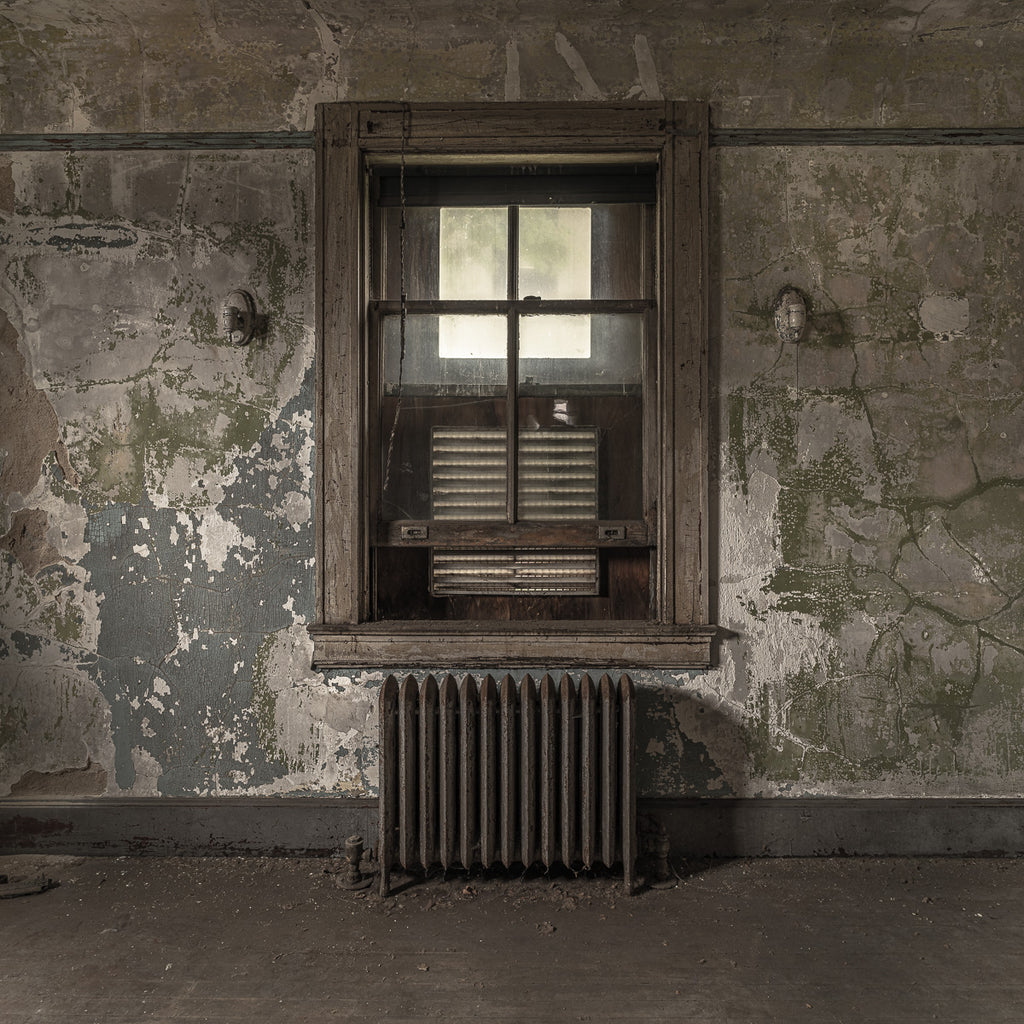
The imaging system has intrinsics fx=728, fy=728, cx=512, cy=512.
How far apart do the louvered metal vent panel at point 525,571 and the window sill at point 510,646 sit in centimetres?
16

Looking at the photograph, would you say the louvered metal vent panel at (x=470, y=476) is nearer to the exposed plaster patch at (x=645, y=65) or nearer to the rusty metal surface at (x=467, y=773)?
the rusty metal surface at (x=467, y=773)

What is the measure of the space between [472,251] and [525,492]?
92 centimetres

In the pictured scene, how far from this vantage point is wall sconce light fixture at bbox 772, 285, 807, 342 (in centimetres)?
248

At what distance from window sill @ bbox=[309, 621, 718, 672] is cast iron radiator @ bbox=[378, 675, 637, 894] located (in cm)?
22

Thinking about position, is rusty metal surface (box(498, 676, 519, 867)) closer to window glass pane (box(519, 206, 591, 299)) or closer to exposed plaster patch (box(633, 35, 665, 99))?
window glass pane (box(519, 206, 591, 299))

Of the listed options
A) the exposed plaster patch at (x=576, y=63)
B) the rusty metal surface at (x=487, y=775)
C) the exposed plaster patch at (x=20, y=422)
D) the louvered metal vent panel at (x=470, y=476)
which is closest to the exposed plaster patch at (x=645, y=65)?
the exposed plaster patch at (x=576, y=63)

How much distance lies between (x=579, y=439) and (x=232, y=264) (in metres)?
1.39

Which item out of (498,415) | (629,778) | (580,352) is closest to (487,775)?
(629,778)

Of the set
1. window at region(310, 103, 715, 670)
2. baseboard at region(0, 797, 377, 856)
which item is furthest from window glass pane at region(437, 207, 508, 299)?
baseboard at region(0, 797, 377, 856)

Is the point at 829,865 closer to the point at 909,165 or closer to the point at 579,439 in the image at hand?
the point at 579,439

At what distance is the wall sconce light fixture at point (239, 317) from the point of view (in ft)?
8.27

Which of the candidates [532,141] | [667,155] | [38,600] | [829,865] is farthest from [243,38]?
[829,865]

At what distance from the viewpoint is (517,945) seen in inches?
82.2

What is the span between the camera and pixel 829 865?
252 cm
